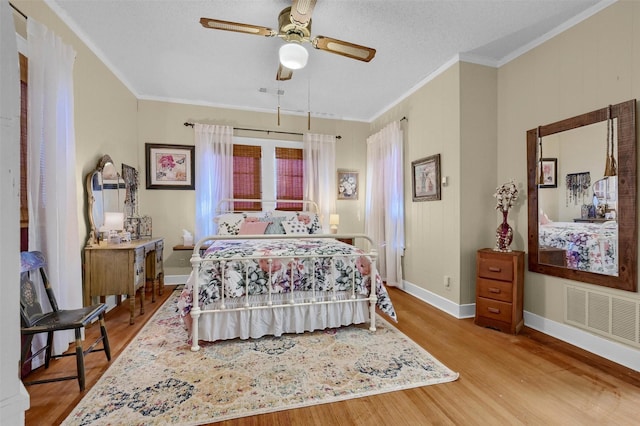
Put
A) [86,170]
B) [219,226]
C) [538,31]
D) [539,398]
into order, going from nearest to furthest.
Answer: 1. [539,398]
2. [538,31]
3. [86,170]
4. [219,226]

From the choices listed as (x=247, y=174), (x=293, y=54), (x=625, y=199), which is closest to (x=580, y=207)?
(x=625, y=199)

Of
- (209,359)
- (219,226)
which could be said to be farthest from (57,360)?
(219,226)

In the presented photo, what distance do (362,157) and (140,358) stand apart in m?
4.24

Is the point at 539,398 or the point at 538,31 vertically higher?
the point at 538,31

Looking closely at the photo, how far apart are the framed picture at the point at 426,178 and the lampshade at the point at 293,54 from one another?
6.44ft

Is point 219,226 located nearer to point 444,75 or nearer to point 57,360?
point 57,360

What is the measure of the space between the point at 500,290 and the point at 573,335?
24.2 inches

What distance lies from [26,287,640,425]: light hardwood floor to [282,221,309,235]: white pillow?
2.05 metres

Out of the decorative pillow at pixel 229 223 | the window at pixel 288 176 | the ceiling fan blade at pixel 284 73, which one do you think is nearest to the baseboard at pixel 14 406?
the ceiling fan blade at pixel 284 73

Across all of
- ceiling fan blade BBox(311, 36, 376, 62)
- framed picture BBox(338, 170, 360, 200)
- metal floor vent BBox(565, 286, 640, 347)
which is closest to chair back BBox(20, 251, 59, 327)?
ceiling fan blade BBox(311, 36, 376, 62)

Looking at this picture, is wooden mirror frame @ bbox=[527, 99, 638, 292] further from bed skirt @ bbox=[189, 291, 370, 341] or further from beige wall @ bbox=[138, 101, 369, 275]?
beige wall @ bbox=[138, 101, 369, 275]

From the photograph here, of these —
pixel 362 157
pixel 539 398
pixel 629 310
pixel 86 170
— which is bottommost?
pixel 539 398

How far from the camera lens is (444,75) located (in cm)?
335

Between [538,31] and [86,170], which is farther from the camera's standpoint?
[86,170]
